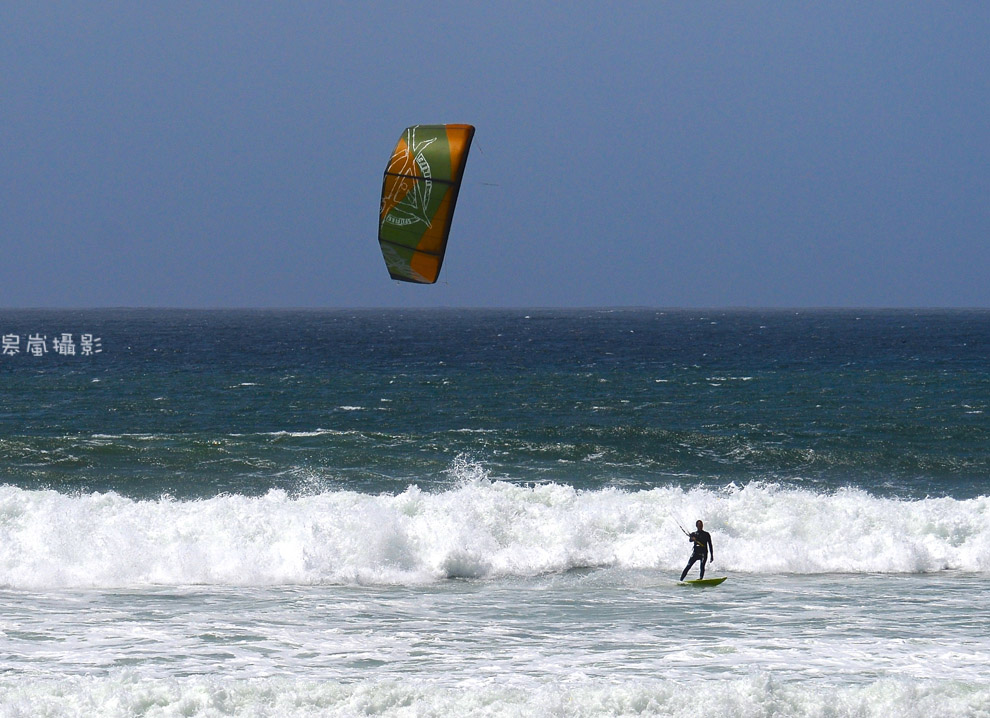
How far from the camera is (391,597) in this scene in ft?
57.0

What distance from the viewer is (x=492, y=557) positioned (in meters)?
19.6

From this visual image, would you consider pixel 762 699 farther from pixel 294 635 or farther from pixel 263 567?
pixel 263 567

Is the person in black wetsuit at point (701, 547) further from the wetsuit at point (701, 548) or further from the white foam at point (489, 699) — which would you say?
the white foam at point (489, 699)

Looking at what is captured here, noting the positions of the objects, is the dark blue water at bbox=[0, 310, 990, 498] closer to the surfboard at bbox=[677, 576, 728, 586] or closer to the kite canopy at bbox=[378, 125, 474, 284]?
the surfboard at bbox=[677, 576, 728, 586]

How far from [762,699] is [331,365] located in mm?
53106

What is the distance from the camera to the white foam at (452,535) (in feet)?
61.9

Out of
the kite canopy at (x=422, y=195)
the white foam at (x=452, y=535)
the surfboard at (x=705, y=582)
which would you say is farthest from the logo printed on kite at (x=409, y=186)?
the surfboard at (x=705, y=582)

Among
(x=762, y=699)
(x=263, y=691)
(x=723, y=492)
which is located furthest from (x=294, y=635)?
(x=723, y=492)

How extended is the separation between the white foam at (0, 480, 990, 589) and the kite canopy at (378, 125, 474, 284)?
5.20 metres

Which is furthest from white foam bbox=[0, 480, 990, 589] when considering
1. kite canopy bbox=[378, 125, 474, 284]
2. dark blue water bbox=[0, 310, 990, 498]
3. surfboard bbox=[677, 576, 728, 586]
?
kite canopy bbox=[378, 125, 474, 284]

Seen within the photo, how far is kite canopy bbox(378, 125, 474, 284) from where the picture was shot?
1788cm

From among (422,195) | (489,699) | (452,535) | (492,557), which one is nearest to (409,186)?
(422,195)

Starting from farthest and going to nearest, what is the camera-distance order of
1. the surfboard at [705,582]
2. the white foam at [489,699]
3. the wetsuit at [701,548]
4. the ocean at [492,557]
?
1. the wetsuit at [701,548]
2. the surfboard at [705,582]
3. the ocean at [492,557]
4. the white foam at [489,699]

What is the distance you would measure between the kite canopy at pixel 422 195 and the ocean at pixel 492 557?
5.27 meters
